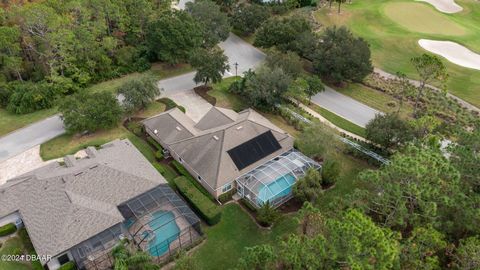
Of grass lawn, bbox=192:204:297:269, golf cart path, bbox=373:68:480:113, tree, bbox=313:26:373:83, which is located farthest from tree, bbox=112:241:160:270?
golf cart path, bbox=373:68:480:113

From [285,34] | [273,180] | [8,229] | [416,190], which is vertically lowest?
[273,180]

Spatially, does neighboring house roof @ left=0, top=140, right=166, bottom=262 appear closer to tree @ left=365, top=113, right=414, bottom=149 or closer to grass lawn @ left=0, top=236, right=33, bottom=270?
grass lawn @ left=0, top=236, right=33, bottom=270

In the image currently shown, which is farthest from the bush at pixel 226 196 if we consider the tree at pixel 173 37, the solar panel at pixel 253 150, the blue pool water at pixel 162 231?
the tree at pixel 173 37

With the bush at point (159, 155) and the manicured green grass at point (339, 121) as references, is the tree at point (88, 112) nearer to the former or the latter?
the bush at point (159, 155)

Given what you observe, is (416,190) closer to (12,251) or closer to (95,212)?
(95,212)

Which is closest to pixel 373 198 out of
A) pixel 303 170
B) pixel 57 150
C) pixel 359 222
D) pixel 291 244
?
pixel 359 222

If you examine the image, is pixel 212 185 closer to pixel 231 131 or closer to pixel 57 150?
pixel 231 131

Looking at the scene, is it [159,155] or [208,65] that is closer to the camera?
[159,155]

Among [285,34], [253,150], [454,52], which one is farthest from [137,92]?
[454,52]
